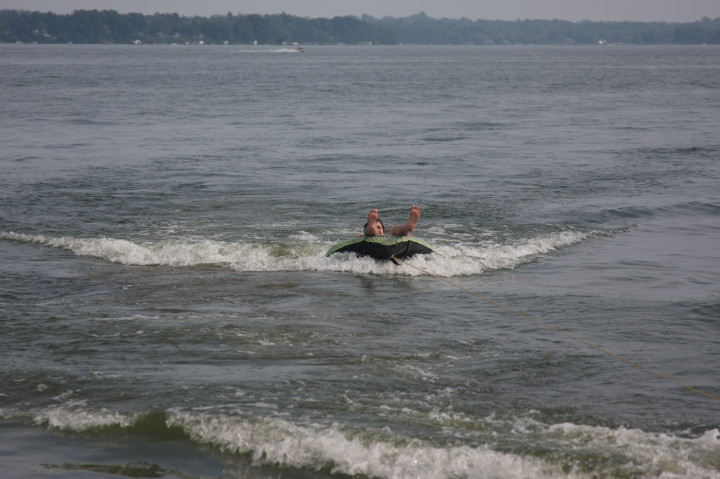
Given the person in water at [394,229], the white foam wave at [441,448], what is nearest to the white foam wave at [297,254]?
the person in water at [394,229]

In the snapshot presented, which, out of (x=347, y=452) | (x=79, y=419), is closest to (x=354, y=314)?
(x=347, y=452)

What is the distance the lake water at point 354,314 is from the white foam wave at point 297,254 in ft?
0.21

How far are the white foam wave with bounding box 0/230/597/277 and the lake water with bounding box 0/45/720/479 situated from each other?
0.21 ft

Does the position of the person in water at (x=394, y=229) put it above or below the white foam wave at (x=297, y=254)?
above

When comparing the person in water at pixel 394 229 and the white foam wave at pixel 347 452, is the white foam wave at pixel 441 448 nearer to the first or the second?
the white foam wave at pixel 347 452

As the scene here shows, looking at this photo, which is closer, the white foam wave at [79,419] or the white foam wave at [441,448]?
the white foam wave at [441,448]

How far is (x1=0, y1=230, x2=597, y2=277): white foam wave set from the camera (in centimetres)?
1391

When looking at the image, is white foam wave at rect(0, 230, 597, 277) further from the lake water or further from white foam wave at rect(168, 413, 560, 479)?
white foam wave at rect(168, 413, 560, 479)

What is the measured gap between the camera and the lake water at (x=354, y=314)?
289 inches

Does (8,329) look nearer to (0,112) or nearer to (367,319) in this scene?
(367,319)

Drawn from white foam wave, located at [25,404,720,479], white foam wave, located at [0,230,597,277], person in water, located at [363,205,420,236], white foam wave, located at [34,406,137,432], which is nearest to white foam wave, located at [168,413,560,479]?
white foam wave, located at [25,404,720,479]

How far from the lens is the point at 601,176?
23.6 metres

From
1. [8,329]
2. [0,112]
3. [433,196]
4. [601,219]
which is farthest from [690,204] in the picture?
[0,112]

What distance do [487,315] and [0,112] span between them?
3627 centimetres
